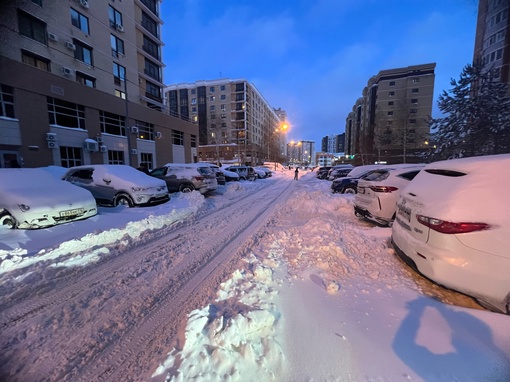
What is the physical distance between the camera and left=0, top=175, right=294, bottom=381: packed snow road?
6.38ft

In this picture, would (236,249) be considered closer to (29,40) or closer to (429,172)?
(429,172)

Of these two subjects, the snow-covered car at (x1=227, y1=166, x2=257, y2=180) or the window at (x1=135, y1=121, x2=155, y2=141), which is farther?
the window at (x1=135, y1=121, x2=155, y2=141)

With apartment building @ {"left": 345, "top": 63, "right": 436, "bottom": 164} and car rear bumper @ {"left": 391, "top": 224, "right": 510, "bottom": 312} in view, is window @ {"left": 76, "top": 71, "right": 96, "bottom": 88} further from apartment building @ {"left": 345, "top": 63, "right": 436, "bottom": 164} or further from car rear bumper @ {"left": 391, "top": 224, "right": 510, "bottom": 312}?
apartment building @ {"left": 345, "top": 63, "right": 436, "bottom": 164}

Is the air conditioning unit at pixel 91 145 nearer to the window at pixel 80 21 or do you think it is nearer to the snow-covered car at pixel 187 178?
the window at pixel 80 21

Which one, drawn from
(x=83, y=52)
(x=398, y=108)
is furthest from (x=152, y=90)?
(x=398, y=108)

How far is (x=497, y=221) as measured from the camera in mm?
2309

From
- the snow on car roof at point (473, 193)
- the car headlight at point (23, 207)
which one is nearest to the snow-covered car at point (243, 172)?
the car headlight at point (23, 207)

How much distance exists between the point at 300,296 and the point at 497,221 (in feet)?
7.47

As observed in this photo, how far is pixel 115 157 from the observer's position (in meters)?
22.2

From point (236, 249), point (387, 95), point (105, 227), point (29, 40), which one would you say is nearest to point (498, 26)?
point (387, 95)

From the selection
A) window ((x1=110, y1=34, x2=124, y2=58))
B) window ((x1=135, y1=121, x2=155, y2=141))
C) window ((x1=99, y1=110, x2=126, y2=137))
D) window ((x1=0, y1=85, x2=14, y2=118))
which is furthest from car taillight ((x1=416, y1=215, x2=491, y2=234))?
window ((x1=110, y1=34, x2=124, y2=58))

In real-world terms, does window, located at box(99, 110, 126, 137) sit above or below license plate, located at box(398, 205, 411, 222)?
above

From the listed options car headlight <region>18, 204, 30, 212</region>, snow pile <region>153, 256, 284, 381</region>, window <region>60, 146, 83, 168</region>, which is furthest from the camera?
window <region>60, 146, 83, 168</region>

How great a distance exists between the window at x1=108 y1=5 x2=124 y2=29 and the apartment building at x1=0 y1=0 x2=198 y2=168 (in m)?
0.10
